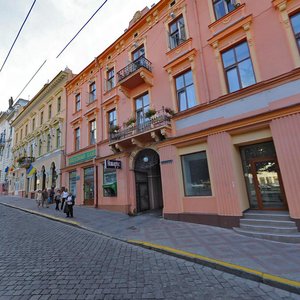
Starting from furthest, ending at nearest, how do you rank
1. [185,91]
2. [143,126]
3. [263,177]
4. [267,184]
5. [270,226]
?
[143,126] → [185,91] → [263,177] → [267,184] → [270,226]

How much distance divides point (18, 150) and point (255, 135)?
3213 centimetres

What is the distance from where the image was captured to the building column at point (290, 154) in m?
6.66

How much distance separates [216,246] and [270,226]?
2291 millimetres

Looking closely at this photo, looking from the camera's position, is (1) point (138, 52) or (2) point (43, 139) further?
(2) point (43, 139)

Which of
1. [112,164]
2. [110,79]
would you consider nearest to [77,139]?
[110,79]

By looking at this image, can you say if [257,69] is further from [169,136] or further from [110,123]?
[110,123]

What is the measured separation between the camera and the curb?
3.84 m

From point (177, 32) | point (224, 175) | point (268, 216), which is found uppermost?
point (177, 32)

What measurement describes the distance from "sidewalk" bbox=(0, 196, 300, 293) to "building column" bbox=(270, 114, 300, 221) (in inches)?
60.1

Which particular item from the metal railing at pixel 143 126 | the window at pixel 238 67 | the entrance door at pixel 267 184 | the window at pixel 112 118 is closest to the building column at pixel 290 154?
the entrance door at pixel 267 184

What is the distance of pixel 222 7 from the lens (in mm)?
9852

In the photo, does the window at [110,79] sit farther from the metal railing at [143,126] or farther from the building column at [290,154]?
the building column at [290,154]

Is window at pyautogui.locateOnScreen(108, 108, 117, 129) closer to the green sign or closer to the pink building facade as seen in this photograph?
the pink building facade

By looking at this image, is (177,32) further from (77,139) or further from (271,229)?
(77,139)
